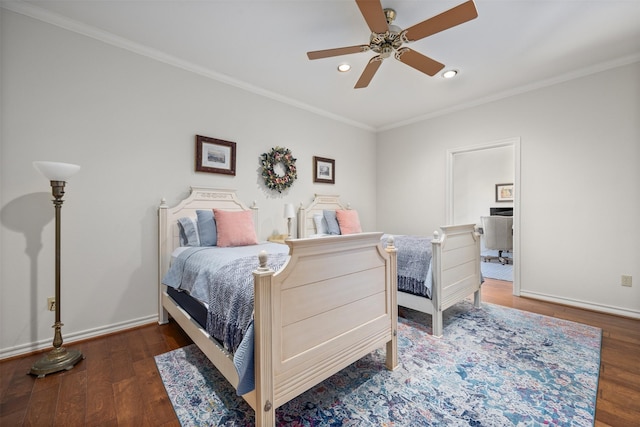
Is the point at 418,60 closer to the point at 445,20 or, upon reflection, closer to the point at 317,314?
the point at 445,20

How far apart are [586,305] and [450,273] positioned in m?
1.88

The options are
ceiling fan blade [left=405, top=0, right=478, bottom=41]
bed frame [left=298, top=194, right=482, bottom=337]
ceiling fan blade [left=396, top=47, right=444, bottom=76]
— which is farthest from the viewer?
bed frame [left=298, top=194, right=482, bottom=337]

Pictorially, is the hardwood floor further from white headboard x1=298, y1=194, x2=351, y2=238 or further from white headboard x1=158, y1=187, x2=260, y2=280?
white headboard x1=298, y1=194, x2=351, y2=238

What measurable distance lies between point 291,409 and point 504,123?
4132mm

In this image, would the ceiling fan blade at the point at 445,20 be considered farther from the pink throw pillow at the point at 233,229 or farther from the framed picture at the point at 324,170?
the framed picture at the point at 324,170

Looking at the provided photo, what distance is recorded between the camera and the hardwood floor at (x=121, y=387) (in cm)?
145

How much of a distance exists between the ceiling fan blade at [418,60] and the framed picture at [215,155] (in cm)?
205

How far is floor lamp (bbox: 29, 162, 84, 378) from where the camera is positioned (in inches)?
72.4

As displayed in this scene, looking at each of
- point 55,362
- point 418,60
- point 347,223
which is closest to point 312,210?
point 347,223

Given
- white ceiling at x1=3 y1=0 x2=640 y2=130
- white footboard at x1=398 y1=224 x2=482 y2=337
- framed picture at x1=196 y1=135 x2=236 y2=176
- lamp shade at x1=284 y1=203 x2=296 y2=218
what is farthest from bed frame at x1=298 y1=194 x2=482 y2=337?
framed picture at x1=196 y1=135 x2=236 y2=176

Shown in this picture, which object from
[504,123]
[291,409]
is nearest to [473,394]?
[291,409]

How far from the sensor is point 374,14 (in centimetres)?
178

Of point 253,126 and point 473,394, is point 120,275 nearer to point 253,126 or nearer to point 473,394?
point 253,126

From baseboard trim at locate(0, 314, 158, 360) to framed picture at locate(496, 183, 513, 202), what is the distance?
285 inches
